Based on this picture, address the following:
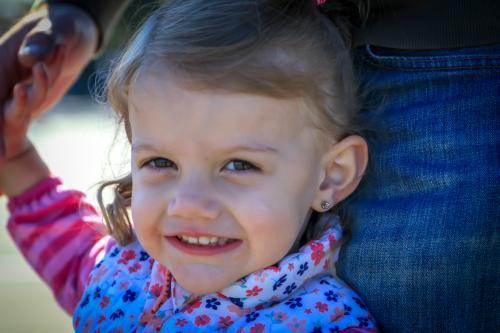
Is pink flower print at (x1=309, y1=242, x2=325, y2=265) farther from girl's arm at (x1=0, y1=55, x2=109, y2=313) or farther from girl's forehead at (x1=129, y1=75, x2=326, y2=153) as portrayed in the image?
girl's arm at (x1=0, y1=55, x2=109, y2=313)

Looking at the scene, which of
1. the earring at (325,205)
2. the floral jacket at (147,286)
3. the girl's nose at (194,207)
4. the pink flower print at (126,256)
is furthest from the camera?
the pink flower print at (126,256)

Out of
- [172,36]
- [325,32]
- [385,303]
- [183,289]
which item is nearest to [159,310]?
[183,289]

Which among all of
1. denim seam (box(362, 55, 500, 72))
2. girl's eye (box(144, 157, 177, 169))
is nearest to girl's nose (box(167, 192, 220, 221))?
girl's eye (box(144, 157, 177, 169))

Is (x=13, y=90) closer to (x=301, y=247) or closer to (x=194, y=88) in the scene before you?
(x=194, y=88)

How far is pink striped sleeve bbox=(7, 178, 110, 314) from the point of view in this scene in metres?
2.07

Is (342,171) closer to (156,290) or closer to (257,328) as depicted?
(257,328)

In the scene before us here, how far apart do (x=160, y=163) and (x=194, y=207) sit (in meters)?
0.20

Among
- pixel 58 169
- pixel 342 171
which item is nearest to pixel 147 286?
pixel 342 171

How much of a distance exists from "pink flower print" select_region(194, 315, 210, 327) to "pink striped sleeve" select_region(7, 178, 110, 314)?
1.76 feet

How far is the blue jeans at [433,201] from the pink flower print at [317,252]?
7 centimetres

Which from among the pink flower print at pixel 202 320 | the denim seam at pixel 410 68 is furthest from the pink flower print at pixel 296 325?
the denim seam at pixel 410 68

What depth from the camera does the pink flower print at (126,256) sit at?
1.91m

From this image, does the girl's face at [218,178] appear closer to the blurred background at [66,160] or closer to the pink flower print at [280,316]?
the pink flower print at [280,316]

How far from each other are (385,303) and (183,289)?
1.70ft
